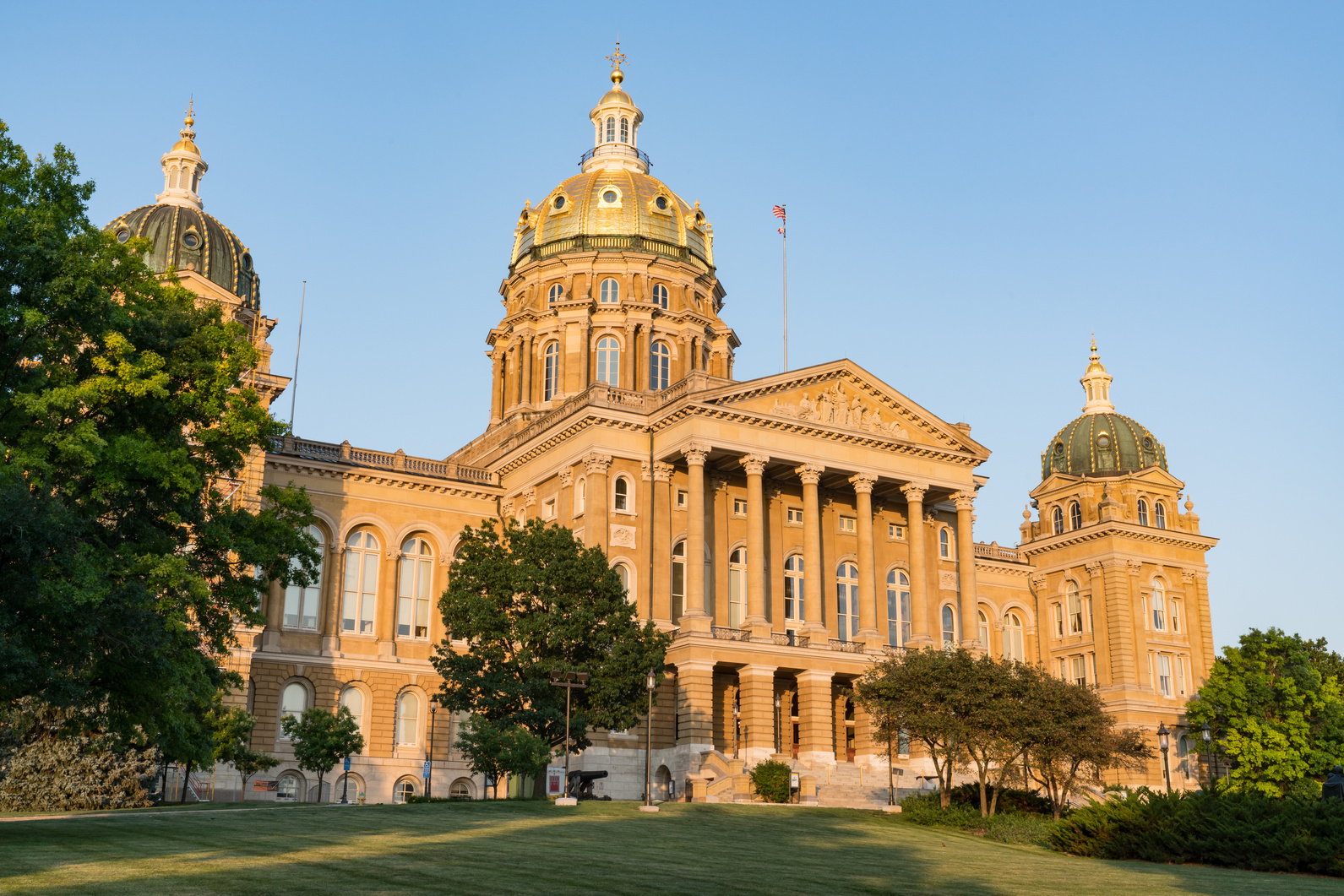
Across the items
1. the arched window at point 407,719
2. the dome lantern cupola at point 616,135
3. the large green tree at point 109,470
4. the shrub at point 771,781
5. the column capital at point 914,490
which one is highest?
the dome lantern cupola at point 616,135

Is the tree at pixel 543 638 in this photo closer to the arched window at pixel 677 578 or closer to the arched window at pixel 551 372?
the arched window at pixel 677 578

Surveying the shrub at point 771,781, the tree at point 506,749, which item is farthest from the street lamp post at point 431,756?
the tree at point 506,749

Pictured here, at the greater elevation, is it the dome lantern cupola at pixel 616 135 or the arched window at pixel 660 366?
the dome lantern cupola at pixel 616 135

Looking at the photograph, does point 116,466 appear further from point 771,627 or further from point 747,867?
point 771,627

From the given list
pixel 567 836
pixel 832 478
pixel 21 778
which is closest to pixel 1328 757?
pixel 832 478

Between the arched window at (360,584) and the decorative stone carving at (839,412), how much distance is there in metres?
19.2

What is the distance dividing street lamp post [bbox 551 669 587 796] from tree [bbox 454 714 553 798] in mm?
850

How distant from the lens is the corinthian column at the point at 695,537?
171ft

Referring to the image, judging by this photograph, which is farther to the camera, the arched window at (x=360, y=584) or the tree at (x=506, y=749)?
the arched window at (x=360, y=584)

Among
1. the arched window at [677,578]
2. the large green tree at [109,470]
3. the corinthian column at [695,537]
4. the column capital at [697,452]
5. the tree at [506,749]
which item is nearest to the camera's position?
the large green tree at [109,470]

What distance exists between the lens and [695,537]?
174 ft

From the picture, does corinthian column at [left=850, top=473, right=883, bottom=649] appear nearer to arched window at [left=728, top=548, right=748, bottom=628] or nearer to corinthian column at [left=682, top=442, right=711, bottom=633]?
arched window at [left=728, top=548, right=748, bottom=628]

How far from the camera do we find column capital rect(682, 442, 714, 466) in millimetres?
53334

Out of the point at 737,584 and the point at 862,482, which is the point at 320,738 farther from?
the point at 862,482
